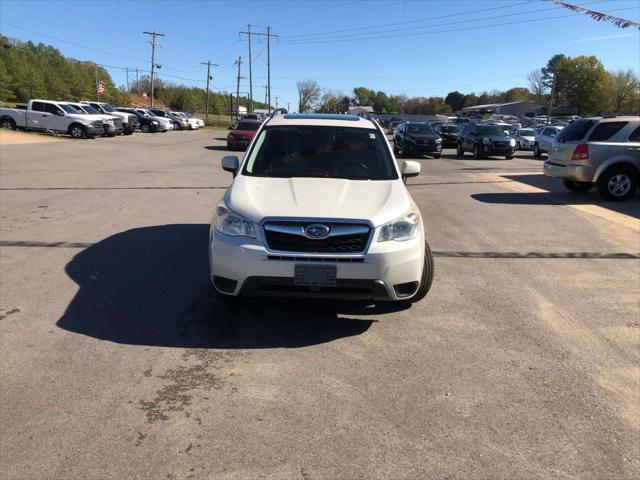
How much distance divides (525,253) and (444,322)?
3065 mm

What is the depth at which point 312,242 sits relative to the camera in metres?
4.05

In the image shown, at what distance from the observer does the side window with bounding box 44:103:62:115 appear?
30.5 m

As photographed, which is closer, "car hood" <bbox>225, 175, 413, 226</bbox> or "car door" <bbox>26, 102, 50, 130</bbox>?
"car hood" <bbox>225, 175, 413, 226</bbox>

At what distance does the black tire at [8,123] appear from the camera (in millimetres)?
31500

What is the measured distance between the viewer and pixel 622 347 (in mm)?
4277

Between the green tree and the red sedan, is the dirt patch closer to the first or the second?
the red sedan

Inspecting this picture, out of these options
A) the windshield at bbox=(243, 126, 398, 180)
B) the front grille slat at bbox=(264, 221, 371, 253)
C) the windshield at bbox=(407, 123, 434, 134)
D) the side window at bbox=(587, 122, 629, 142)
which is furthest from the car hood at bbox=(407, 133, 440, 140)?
the front grille slat at bbox=(264, 221, 371, 253)

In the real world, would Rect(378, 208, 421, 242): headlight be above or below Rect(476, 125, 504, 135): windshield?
below

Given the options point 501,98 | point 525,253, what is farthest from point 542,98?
point 525,253

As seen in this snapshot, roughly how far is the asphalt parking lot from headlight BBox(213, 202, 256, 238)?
849 mm

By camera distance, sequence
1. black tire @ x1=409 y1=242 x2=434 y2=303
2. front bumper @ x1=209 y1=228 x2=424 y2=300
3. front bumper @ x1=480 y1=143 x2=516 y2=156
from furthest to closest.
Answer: front bumper @ x1=480 y1=143 x2=516 y2=156
black tire @ x1=409 y1=242 x2=434 y2=303
front bumper @ x1=209 y1=228 x2=424 y2=300

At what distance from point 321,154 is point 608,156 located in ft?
28.5

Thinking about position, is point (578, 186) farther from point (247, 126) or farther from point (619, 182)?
point (247, 126)

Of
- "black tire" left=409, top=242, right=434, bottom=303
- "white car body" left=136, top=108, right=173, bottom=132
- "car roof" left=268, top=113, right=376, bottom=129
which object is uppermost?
"white car body" left=136, top=108, right=173, bottom=132
